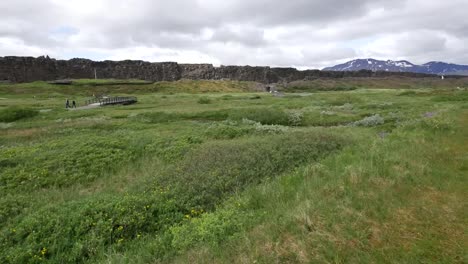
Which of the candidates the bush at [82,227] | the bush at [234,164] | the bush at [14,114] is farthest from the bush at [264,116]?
the bush at [14,114]

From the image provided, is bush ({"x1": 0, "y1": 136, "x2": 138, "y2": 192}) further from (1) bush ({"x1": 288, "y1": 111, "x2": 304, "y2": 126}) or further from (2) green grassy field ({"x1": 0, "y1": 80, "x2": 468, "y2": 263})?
(1) bush ({"x1": 288, "y1": 111, "x2": 304, "y2": 126})

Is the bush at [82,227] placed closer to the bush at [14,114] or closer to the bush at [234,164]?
the bush at [234,164]

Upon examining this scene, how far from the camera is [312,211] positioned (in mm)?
8203

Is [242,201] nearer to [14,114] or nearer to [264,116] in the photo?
[264,116]

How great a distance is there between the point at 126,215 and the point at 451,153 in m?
13.1

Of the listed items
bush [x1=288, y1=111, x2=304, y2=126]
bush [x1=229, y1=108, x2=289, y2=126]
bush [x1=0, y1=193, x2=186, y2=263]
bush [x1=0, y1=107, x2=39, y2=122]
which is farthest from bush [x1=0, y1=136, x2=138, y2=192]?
bush [x1=0, y1=107, x2=39, y2=122]

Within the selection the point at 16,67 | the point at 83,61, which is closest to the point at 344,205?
the point at 16,67

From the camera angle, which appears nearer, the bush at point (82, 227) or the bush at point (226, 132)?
the bush at point (82, 227)

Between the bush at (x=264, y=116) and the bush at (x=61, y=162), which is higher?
the bush at (x=264, y=116)

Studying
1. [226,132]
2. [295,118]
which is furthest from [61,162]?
[295,118]

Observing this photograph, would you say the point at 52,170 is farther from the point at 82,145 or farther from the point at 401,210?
the point at 401,210

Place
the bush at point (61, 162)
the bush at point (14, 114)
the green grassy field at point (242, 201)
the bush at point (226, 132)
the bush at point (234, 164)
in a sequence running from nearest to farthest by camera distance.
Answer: the green grassy field at point (242, 201)
the bush at point (234, 164)
the bush at point (61, 162)
the bush at point (226, 132)
the bush at point (14, 114)

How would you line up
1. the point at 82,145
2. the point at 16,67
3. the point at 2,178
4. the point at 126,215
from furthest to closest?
1. the point at 16,67
2. the point at 82,145
3. the point at 2,178
4. the point at 126,215

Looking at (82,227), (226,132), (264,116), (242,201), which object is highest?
(264,116)
